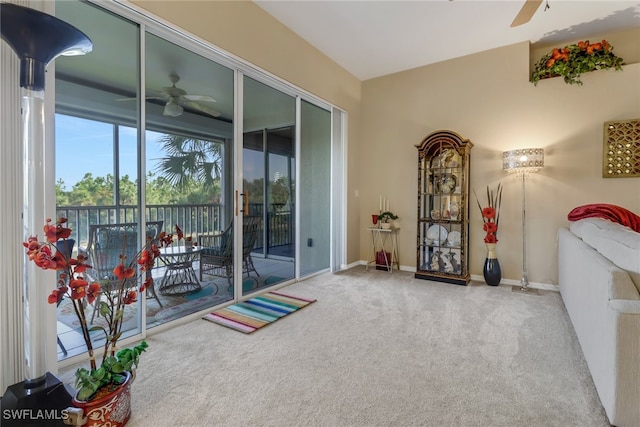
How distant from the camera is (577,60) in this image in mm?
3400

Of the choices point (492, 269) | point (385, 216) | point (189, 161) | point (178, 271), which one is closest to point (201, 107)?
point (189, 161)

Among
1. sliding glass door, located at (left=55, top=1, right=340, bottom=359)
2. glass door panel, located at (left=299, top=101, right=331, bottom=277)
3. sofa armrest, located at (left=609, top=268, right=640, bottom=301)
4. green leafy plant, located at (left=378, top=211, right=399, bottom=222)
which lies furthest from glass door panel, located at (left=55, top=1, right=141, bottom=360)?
green leafy plant, located at (left=378, top=211, right=399, bottom=222)

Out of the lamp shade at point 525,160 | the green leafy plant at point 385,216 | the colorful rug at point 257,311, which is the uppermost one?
the lamp shade at point 525,160

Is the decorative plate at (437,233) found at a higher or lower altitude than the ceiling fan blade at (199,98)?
lower

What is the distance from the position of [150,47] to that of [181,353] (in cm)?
232

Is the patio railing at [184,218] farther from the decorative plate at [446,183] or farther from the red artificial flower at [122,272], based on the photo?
the decorative plate at [446,183]

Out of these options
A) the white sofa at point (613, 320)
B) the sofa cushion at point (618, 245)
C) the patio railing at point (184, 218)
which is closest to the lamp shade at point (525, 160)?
the sofa cushion at point (618, 245)

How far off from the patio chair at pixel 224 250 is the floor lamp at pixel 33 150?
1355 mm

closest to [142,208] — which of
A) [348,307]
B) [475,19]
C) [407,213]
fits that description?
[348,307]

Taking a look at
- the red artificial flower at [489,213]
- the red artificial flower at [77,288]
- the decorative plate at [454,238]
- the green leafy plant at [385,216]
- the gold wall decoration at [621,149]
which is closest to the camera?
the red artificial flower at [77,288]

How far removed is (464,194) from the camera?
12.7 feet

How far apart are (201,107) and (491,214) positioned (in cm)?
343

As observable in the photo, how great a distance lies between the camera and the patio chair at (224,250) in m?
2.87

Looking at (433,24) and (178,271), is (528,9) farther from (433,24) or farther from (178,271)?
(178,271)
